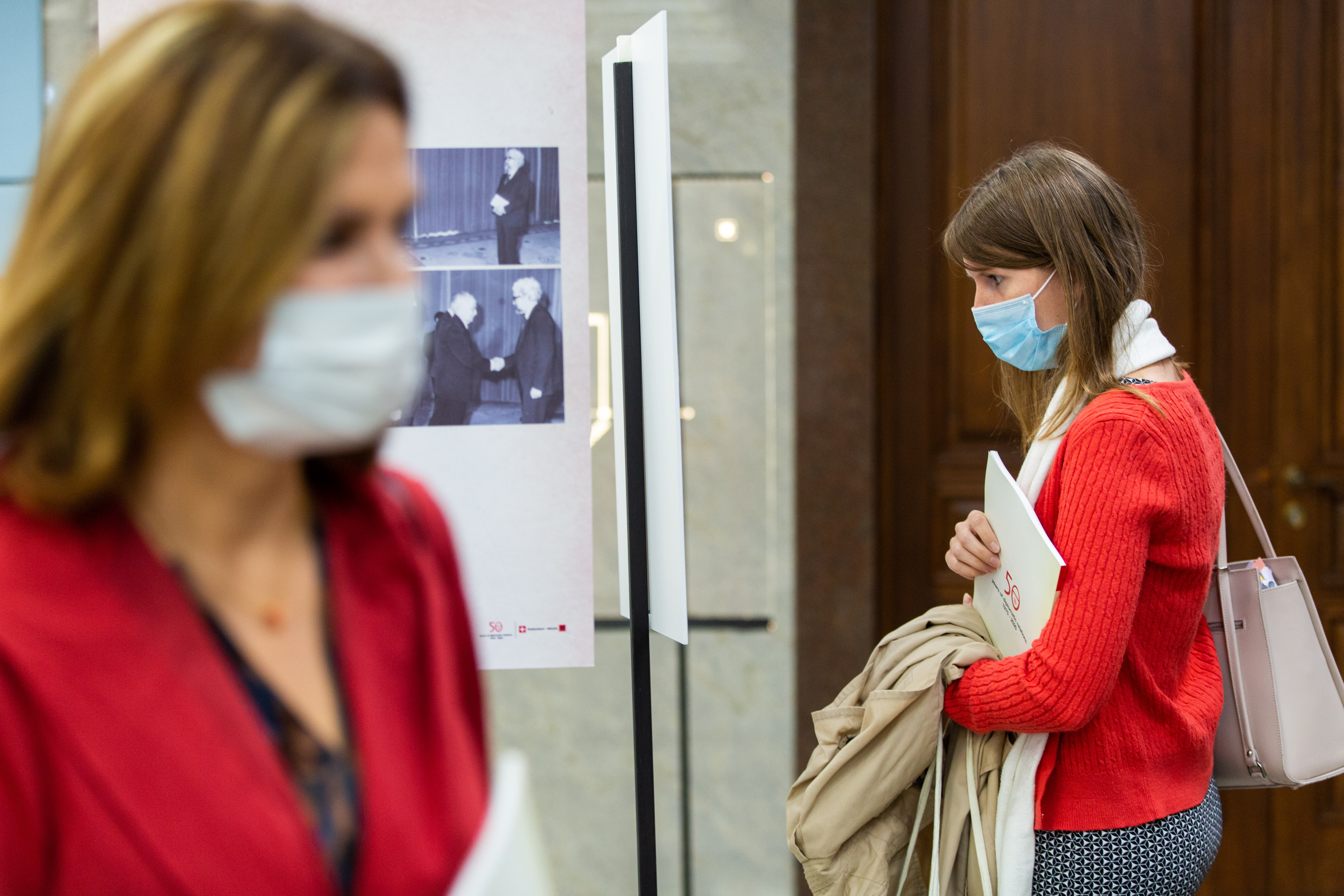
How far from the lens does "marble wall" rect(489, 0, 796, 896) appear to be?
2947mm

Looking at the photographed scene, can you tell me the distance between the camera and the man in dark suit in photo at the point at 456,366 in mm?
2055

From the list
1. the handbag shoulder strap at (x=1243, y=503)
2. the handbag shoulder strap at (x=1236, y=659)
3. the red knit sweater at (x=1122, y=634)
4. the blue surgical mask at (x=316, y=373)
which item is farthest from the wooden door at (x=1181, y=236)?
the blue surgical mask at (x=316, y=373)

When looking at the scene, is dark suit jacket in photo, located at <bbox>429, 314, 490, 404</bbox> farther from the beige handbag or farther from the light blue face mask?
the beige handbag

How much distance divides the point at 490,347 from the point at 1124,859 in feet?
4.35

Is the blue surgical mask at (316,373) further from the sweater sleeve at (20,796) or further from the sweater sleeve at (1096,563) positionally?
the sweater sleeve at (1096,563)

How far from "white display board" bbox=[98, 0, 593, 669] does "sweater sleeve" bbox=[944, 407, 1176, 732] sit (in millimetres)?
899

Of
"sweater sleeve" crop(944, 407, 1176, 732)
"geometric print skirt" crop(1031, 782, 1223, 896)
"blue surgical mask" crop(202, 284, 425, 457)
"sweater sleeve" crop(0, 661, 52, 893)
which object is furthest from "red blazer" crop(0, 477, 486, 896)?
"geometric print skirt" crop(1031, 782, 1223, 896)

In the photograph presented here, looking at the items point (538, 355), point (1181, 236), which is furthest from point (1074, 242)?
point (1181, 236)

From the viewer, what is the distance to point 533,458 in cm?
209

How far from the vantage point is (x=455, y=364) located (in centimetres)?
206

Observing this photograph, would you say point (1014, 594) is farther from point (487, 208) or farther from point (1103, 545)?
point (487, 208)

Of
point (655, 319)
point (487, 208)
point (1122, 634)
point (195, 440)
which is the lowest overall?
point (1122, 634)

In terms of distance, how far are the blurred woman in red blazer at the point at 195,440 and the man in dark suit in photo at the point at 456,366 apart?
1285 millimetres

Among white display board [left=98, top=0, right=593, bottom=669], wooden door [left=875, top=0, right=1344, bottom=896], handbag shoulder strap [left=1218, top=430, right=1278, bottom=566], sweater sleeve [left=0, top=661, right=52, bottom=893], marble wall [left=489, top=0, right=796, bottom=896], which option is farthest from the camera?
wooden door [left=875, top=0, right=1344, bottom=896]
